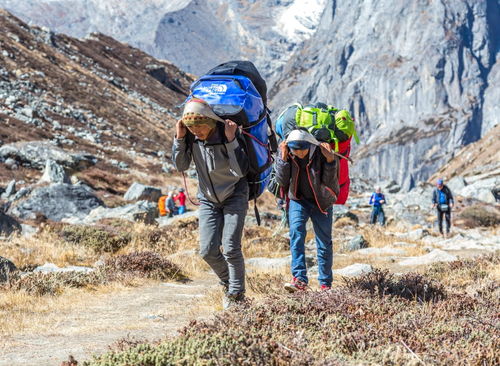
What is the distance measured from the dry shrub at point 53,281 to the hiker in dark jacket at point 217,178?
2.10 meters

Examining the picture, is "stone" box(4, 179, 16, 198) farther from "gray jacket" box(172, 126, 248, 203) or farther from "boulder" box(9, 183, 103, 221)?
"gray jacket" box(172, 126, 248, 203)

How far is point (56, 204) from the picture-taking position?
17672 millimetres

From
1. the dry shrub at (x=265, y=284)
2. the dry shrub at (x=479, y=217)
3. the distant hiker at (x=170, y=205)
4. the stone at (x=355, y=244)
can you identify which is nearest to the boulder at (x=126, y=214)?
the distant hiker at (x=170, y=205)

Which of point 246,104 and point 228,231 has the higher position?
point 246,104

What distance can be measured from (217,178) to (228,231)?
0.50 m

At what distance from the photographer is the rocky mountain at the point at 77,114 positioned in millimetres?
26547

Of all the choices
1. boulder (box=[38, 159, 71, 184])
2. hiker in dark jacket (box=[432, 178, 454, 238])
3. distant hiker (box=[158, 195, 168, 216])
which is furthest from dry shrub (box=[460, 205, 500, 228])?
boulder (box=[38, 159, 71, 184])

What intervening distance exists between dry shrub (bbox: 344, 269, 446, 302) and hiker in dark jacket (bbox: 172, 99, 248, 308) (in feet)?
4.02

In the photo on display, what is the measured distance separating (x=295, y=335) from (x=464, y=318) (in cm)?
152

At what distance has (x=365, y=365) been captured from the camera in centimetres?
329

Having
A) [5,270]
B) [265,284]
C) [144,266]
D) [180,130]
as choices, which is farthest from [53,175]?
[180,130]

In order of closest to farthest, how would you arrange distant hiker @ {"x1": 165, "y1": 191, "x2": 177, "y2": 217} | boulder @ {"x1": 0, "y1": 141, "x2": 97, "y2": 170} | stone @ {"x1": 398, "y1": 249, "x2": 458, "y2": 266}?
stone @ {"x1": 398, "y1": 249, "x2": 458, "y2": 266} → distant hiker @ {"x1": 165, "y1": 191, "x2": 177, "y2": 217} → boulder @ {"x1": 0, "y1": 141, "x2": 97, "y2": 170}

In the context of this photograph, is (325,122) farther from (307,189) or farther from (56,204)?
(56,204)

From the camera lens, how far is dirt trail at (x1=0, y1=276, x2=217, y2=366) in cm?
381
